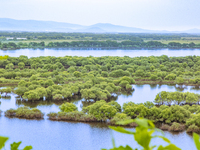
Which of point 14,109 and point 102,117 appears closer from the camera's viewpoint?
point 102,117

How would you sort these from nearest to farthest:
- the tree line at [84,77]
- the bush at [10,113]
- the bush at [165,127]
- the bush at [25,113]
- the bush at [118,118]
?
the bush at [165,127]
the bush at [118,118]
the bush at [25,113]
the bush at [10,113]
the tree line at [84,77]

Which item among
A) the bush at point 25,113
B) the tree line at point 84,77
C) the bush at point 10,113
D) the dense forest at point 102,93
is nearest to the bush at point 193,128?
the dense forest at point 102,93

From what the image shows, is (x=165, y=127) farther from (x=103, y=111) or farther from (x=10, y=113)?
(x=10, y=113)

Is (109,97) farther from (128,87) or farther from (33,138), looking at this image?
(33,138)

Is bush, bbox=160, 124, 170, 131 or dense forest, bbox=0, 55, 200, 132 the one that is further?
dense forest, bbox=0, 55, 200, 132

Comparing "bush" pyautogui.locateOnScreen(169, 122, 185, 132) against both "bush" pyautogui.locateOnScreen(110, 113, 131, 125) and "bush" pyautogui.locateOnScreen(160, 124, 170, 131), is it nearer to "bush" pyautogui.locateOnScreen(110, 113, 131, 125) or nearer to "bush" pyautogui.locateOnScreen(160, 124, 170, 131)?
"bush" pyautogui.locateOnScreen(160, 124, 170, 131)

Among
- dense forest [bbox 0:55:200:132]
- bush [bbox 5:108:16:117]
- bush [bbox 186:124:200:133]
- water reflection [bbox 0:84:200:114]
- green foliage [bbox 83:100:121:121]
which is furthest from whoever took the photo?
water reflection [bbox 0:84:200:114]

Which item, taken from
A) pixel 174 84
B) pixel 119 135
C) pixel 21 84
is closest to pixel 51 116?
pixel 119 135

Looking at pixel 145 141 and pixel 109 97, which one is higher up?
pixel 145 141

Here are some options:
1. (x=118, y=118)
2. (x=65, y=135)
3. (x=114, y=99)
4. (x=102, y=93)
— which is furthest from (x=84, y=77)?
(x=65, y=135)

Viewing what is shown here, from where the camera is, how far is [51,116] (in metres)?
13.6

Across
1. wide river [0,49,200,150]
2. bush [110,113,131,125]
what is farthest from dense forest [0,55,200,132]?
wide river [0,49,200,150]

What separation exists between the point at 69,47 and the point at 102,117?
45342 millimetres

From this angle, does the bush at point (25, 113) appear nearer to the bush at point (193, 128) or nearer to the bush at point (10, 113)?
the bush at point (10, 113)
